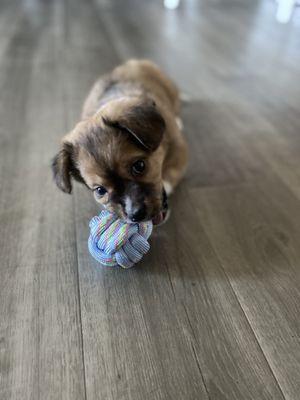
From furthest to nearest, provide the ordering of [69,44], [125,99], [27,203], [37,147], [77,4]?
[77,4], [69,44], [37,147], [27,203], [125,99]

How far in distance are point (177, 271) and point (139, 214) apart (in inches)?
11.6

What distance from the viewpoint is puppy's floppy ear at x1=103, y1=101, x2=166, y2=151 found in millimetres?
1402

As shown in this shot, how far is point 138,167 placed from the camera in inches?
56.6

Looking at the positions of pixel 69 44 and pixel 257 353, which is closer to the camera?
pixel 257 353

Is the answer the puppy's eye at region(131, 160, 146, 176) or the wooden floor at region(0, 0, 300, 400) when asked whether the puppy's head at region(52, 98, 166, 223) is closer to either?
the puppy's eye at region(131, 160, 146, 176)

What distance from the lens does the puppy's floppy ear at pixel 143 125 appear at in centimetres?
140

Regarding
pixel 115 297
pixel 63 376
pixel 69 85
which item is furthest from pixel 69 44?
pixel 63 376

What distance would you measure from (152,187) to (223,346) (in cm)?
61

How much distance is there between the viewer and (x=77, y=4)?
6078 millimetres

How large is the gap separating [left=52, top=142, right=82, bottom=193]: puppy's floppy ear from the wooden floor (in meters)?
0.26

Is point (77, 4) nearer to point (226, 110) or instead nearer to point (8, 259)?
point (226, 110)

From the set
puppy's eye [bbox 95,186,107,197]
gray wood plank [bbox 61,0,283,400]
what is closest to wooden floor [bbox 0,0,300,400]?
gray wood plank [bbox 61,0,283,400]

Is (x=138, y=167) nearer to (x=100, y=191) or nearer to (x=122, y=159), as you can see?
(x=122, y=159)

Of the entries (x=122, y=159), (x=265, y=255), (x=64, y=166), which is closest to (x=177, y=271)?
(x=265, y=255)
